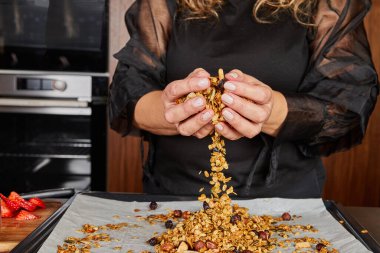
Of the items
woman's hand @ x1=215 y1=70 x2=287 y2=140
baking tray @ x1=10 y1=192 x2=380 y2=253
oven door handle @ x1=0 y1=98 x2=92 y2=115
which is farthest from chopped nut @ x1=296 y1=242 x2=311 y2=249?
oven door handle @ x1=0 y1=98 x2=92 y2=115

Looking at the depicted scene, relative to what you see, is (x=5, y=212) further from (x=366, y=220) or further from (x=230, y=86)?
(x=366, y=220)

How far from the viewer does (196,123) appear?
3.62ft

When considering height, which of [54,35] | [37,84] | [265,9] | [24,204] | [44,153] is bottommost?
[44,153]

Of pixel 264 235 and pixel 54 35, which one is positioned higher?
pixel 54 35

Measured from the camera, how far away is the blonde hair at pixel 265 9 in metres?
1.47

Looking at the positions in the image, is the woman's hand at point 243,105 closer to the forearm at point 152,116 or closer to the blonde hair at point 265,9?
the forearm at point 152,116

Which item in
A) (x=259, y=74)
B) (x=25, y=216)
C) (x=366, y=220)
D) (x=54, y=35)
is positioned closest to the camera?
(x=25, y=216)

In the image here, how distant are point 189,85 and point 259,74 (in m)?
0.46

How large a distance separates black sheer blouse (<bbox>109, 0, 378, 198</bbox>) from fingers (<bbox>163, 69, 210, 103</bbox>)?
1.06 ft

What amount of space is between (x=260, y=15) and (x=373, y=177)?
1506 mm

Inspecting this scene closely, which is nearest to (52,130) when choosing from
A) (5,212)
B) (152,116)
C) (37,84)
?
(37,84)

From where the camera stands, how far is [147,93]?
1.42m

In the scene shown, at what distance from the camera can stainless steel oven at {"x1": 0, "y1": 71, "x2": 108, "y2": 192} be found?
8.10ft

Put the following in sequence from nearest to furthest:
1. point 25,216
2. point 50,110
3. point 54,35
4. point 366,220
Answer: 1. point 25,216
2. point 366,220
3. point 50,110
4. point 54,35
